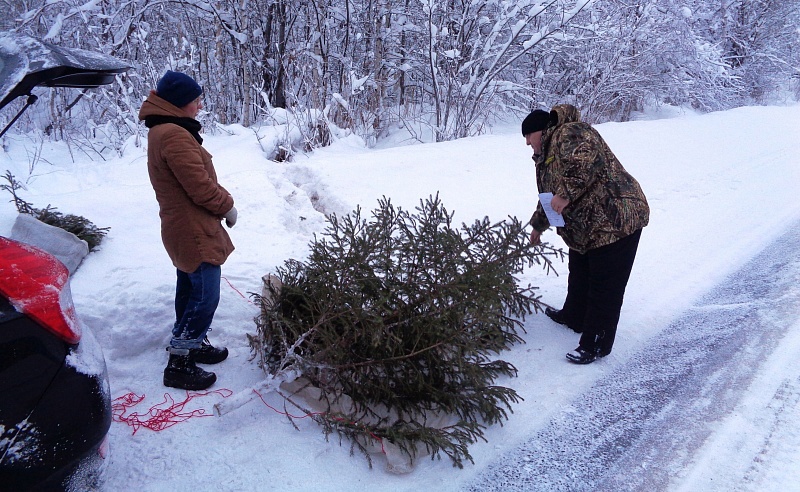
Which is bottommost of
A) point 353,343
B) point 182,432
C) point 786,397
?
point 182,432

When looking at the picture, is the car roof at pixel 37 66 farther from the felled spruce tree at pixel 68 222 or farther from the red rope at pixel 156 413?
the felled spruce tree at pixel 68 222

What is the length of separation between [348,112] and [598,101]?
26.4 ft

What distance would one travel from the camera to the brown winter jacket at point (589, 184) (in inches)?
134

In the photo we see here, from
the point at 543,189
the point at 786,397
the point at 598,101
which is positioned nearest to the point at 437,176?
the point at 543,189

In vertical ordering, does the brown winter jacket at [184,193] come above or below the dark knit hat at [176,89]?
below

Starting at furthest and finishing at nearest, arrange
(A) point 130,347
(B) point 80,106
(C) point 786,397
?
1. (B) point 80,106
2. (A) point 130,347
3. (C) point 786,397

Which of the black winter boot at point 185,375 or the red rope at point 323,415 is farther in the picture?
the black winter boot at point 185,375

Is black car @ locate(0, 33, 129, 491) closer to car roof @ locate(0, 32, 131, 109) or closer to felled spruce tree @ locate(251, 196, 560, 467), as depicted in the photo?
car roof @ locate(0, 32, 131, 109)

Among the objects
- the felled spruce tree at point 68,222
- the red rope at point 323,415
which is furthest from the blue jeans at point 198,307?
the felled spruce tree at point 68,222

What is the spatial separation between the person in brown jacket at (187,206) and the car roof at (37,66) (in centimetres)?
34

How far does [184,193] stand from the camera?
2.98 metres

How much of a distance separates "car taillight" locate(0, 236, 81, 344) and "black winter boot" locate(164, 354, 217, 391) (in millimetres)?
1258

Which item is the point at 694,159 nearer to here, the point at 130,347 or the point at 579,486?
the point at 579,486

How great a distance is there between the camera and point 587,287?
402 centimetres
